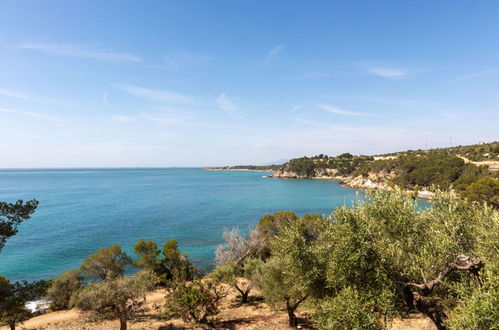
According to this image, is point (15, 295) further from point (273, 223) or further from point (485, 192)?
point (485, 192)

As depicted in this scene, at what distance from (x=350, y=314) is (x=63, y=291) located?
31.2 m

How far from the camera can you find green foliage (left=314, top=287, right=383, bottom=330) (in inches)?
456

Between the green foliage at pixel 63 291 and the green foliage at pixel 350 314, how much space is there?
28520 millimetres

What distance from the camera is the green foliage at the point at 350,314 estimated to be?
38.0ft

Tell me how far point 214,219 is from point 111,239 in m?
24.5

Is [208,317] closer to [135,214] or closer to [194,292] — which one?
[194,292]

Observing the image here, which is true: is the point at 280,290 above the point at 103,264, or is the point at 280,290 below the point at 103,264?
above

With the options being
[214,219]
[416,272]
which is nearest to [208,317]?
[416,272]

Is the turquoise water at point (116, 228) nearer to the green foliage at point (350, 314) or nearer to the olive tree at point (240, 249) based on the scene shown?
the olive tree at point (240, 249)

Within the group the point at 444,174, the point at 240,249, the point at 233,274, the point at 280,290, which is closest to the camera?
the point at 280,290

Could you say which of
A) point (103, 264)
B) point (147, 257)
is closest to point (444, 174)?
point (147, 257)

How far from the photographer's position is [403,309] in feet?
47.5

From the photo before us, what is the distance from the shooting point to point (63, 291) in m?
28.7

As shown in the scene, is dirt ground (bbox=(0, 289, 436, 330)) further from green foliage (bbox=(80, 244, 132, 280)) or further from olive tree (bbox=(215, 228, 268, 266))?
olive tree (bbox=(215, 228, 268, 266))
